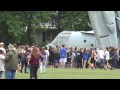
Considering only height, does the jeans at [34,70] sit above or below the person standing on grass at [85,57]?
below

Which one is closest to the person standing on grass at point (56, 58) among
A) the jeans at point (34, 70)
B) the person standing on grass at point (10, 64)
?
the jeans at point (34, 70)

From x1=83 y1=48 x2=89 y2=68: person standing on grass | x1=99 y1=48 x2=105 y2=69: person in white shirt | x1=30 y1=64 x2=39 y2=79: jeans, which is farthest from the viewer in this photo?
x1=83 y1=48 x2=89 y2=68: person standing on grass

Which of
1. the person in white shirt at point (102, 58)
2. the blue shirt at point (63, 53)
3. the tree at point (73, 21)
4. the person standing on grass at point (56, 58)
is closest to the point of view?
the blue shirt at point (63, 53)

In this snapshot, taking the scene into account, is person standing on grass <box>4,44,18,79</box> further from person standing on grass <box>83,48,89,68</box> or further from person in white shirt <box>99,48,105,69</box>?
person standing on grass <box>83,48,89,68</box>

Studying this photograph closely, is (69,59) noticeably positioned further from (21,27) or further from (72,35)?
(21,27)

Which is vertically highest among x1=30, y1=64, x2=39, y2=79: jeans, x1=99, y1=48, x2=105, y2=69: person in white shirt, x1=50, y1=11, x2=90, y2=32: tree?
x1=50, y1=11, x2=90, y2=32: tree

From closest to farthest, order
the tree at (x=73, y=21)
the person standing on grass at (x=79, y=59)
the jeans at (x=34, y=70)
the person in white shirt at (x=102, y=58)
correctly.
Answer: the jeans at (x=34, y=70), the person in white shirt at (x=102, y=58), the person standing on grass at (x=79, y=59), the tree at (x=73, y=21)

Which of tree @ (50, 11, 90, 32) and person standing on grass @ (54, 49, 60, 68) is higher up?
tree @ (50, 11, 90, 32)

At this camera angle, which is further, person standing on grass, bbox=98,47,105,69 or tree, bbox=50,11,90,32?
tree, bbox=50,11,90,32

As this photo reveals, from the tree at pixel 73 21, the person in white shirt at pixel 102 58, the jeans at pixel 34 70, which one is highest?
the tree at pixel 73 21

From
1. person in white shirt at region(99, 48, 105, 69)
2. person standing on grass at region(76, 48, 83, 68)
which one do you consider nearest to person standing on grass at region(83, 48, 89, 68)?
person standing on grass at region(76, 48, 83, 68)

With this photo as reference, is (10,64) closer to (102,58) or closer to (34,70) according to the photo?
(34,70)

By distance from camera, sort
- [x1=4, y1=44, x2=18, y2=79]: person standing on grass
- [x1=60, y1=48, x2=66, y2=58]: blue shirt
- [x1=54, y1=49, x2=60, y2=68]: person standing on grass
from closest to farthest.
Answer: [x1=4, y1=44, x2=18, y2=79]: person standing on grass → [x1=60, y1=48, x2=66, y2=58]: blue shirt → [x1=54, y1=49, x2=60, y2=68]: person standing on grass

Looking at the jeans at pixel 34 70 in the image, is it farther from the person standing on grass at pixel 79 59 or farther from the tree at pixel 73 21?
the tree at pixel 73 21
